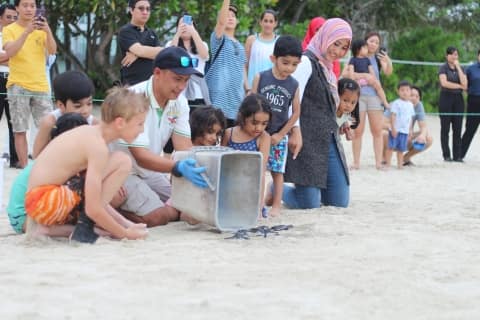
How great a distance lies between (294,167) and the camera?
6805 millimetres

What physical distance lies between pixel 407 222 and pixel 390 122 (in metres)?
Result: 5.11

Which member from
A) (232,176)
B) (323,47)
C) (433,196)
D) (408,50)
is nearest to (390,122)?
(433,196)

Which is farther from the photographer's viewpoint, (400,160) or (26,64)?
(400,160)

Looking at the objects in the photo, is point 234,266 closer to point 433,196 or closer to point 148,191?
point 148,191

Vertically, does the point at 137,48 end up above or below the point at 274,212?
above

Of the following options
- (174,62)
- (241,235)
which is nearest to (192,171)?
(241,235)

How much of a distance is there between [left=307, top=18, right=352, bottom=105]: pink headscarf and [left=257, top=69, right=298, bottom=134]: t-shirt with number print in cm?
42

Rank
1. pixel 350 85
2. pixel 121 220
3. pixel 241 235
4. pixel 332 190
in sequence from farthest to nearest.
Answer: pixel 350 85 < pixel 332 190 < pixel 241 235 < pixel 121 220

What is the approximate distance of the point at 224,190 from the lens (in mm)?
5824

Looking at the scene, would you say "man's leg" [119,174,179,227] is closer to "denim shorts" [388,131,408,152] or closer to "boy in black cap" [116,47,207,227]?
"boy in black cap" [116,47,207,227]

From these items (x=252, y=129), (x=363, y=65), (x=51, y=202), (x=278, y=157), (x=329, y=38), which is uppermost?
(x=329, y=38)

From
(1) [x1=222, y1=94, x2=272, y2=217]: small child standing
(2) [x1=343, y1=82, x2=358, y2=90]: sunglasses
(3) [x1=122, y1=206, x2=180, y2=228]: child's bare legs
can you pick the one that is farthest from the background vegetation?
(3) [x1=122, y1=206, x2=180, y2=228]: child's bare legs

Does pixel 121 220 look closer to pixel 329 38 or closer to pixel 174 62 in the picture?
pixel 174 62

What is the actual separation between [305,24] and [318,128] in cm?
1185
